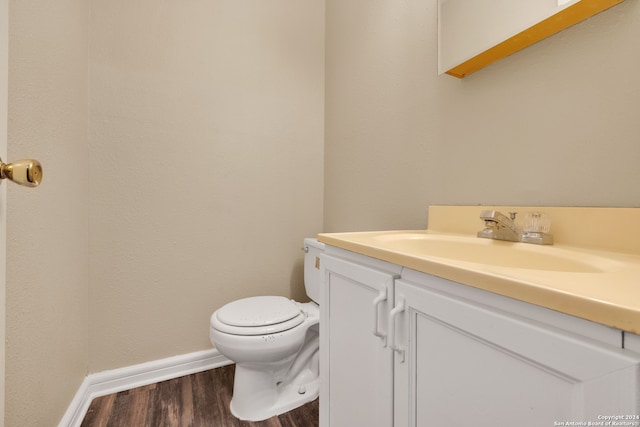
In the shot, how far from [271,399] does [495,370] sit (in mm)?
1141

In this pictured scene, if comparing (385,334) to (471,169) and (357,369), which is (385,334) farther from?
(471,169)

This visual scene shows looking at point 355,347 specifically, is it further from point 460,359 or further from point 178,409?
point 178,409

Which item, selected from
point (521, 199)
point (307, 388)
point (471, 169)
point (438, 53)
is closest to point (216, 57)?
point (438, 53)

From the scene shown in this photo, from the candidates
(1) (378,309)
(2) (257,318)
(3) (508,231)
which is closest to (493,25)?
(3) (508,231)

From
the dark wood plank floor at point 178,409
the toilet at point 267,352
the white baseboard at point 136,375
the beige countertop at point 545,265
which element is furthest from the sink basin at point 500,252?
the white baseboard at point 136,375

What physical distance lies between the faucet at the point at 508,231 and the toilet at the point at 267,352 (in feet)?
2.45

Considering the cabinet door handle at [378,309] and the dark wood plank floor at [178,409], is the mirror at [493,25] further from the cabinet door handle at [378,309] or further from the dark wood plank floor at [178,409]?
the dark wood plank floor at [178,409]

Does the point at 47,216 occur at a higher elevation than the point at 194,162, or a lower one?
lower

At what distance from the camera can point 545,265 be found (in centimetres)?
69

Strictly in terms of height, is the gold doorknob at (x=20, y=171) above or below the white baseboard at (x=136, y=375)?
above

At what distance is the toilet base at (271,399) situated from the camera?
123 centimetres

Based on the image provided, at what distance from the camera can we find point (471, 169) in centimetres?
101

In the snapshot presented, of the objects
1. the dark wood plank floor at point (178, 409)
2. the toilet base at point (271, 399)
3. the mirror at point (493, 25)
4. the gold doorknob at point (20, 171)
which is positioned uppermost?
the mirror at point (493, 25)

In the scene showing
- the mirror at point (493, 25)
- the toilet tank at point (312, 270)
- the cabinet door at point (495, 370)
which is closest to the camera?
the cabinet door at point (495, 370)
